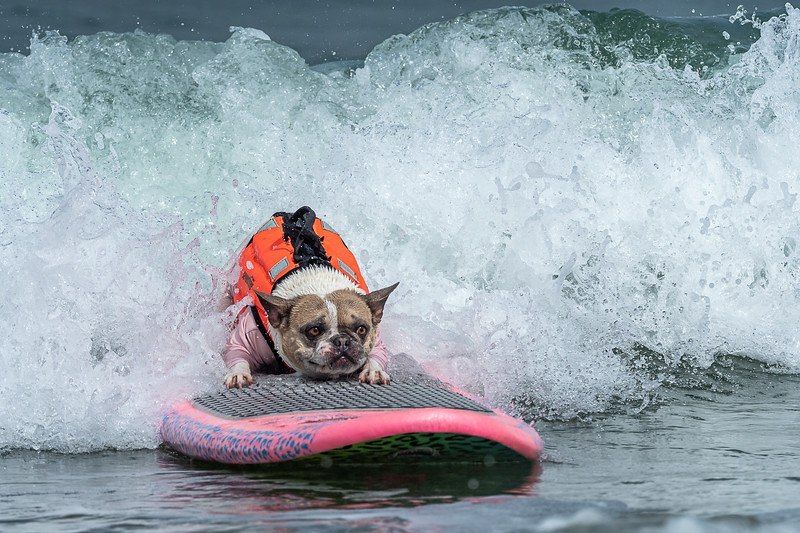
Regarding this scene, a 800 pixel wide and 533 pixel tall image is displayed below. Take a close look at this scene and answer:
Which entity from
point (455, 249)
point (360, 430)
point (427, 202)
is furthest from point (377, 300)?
point (427, 202)

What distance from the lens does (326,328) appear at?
6.96 m

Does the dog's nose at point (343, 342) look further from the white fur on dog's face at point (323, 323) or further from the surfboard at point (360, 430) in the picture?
the surfboard at point (360, 430)

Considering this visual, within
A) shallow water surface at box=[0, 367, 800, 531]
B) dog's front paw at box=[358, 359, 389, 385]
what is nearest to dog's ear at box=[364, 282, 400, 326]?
dog's front paw at box=[358, 359, 389, 385]

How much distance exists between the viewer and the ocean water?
5176mm

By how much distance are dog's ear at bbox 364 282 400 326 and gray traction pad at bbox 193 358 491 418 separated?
47cm

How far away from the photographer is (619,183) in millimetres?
13211

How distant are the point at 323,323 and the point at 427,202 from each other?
526 centimetres

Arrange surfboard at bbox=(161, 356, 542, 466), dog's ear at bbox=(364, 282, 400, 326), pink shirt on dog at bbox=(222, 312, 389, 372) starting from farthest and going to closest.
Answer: pink shirt on dog at bbox=(222, 312, 389, 372)
dog's ear at bbox=(364, 282, 400, 326)
surfboard at bbox=(161, 356, 542, 466)

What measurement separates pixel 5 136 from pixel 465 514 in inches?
433

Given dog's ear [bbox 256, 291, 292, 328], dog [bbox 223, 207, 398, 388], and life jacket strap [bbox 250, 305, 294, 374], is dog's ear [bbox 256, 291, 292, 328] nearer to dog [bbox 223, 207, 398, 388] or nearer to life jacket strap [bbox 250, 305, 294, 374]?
dog [bbox 223, 207, 398, 388]

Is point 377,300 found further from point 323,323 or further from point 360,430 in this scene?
point 360,430

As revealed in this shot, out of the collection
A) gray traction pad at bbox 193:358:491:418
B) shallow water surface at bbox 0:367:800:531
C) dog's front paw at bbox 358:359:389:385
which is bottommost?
shallow water surface at bbox 0:367:800:531

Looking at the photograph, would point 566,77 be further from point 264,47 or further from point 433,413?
point 433,413

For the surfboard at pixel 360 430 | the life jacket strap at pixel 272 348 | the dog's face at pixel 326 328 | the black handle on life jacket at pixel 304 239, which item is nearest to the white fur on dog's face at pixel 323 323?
the dog's face at pixel 326 328
